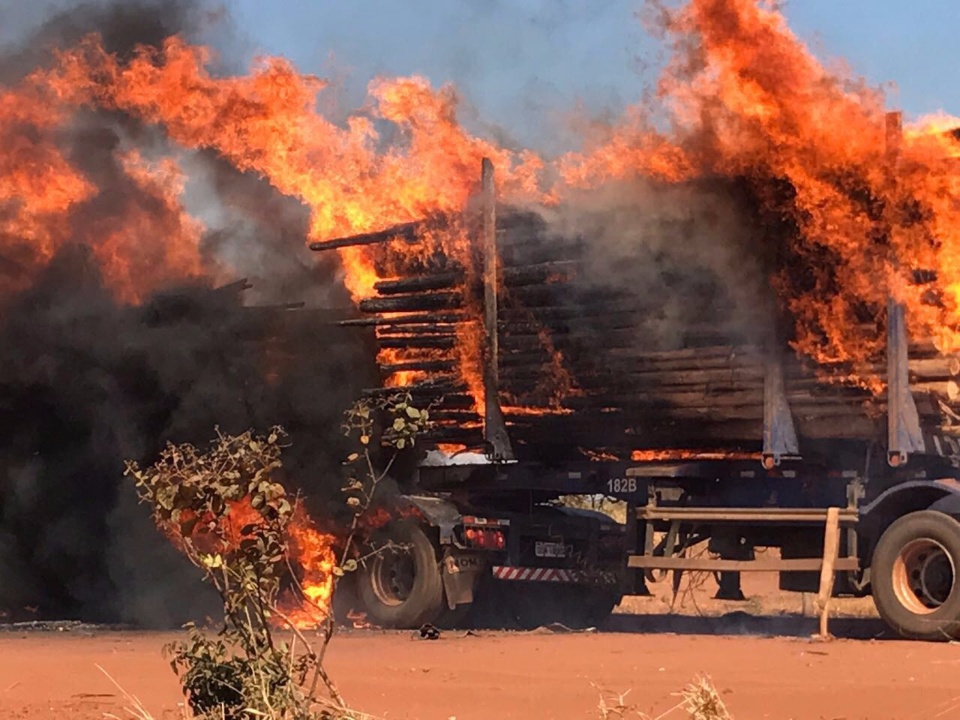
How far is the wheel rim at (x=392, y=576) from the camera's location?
1645cm

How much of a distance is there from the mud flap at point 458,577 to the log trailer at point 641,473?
0.06 feet

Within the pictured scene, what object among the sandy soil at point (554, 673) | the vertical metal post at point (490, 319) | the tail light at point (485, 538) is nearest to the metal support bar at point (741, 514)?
the sandy soil at point (554, 673)

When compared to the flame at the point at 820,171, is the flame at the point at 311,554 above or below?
below

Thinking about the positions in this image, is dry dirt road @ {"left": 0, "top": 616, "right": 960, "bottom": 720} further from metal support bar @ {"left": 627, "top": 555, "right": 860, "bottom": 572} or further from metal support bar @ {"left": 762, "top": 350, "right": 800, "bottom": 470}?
metal support bar @ {"left": 762, "top": 350, "right": 800, "bottom": 470}

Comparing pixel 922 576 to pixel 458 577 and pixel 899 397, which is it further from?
pixel 458 577

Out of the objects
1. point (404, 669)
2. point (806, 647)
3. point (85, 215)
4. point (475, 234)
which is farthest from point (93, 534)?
point (806, 647)

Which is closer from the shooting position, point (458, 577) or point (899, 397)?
point (899, 397)

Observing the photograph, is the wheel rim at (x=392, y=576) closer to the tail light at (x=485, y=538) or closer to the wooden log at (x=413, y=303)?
the tail light at (x=485, y=538)

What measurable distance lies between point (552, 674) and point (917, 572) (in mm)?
4252

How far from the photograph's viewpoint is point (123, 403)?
19.3 meters

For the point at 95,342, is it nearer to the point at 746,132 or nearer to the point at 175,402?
the point at 175,402

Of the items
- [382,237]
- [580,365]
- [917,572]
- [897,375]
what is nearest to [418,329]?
[382,237]

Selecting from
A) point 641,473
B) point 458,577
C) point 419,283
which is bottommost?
point 458,577

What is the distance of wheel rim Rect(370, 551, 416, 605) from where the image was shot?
16.5 metres
